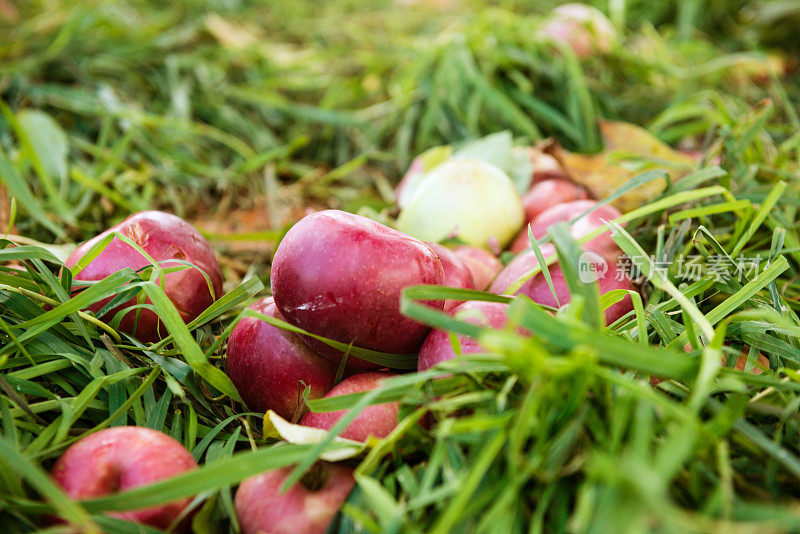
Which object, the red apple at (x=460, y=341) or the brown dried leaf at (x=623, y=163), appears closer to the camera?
the red apple at (x=460, y=341)

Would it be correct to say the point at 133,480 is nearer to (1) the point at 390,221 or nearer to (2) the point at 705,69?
(1) the point at 390,221

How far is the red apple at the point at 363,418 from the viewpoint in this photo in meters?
0.74

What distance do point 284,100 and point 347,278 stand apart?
1.58m

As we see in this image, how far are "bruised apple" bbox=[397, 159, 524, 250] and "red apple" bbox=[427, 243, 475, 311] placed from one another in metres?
0.27

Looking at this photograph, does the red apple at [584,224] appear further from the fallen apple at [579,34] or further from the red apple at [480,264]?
the fallen apple at [579,34]

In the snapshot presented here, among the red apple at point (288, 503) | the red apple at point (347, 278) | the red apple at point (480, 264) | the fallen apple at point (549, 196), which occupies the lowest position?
the fallen apple at point (549, 196)

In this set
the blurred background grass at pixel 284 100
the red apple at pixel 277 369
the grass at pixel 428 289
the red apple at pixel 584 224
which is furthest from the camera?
the blurred background grass at pixel 284 100

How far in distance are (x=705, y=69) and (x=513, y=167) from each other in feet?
3.06

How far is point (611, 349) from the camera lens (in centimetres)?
56

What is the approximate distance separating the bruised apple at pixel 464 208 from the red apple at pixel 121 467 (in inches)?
30.6

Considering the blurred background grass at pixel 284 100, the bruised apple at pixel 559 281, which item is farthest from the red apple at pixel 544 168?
the bruised apple at pixel 559 281

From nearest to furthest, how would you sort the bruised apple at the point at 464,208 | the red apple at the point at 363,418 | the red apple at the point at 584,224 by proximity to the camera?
the red apple at the point at 363,418 → the red apple at the point at 584,224 → the bruised apple at the point at 464,208

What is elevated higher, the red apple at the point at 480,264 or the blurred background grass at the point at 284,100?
the blurred background grass at the point at 284,100

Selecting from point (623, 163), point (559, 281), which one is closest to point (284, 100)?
point (623, 163)
